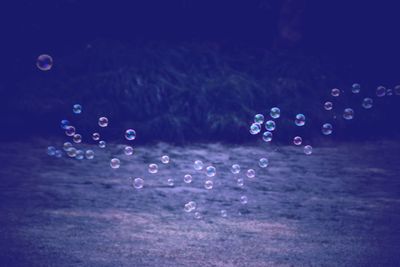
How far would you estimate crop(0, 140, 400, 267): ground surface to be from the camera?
4.52 metres

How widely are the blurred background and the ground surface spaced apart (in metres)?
2.15

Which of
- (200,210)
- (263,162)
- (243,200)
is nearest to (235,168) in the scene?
(263,162)

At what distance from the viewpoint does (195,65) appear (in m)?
12.6

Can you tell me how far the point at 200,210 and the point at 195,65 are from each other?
7215 mm

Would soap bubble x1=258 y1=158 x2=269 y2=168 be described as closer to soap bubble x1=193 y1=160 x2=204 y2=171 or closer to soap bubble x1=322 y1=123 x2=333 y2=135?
soap bubble x1=193 y1=160 x2=204 y2=171

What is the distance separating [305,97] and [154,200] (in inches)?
257

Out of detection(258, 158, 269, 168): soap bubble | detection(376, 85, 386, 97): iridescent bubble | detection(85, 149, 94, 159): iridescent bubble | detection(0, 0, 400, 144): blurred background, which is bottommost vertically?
detection(258, 158, 269, 168): soap bubble

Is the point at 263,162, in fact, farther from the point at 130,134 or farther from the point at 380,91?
the point at 380,91

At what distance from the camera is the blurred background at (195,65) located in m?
10.6

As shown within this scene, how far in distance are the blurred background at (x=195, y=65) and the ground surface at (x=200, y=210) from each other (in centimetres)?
215

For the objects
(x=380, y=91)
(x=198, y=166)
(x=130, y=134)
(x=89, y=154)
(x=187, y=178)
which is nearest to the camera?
(x=187, y=178)

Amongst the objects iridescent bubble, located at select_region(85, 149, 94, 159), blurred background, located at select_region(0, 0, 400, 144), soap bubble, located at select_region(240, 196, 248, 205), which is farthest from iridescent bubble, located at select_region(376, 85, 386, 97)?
iridescent bubble, located at select_region(85, 149, 94, 159)

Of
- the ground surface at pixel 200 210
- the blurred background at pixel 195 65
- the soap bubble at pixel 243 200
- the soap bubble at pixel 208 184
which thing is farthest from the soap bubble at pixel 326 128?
the soap bubble at pixel 243 200

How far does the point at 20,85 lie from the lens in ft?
39.6
